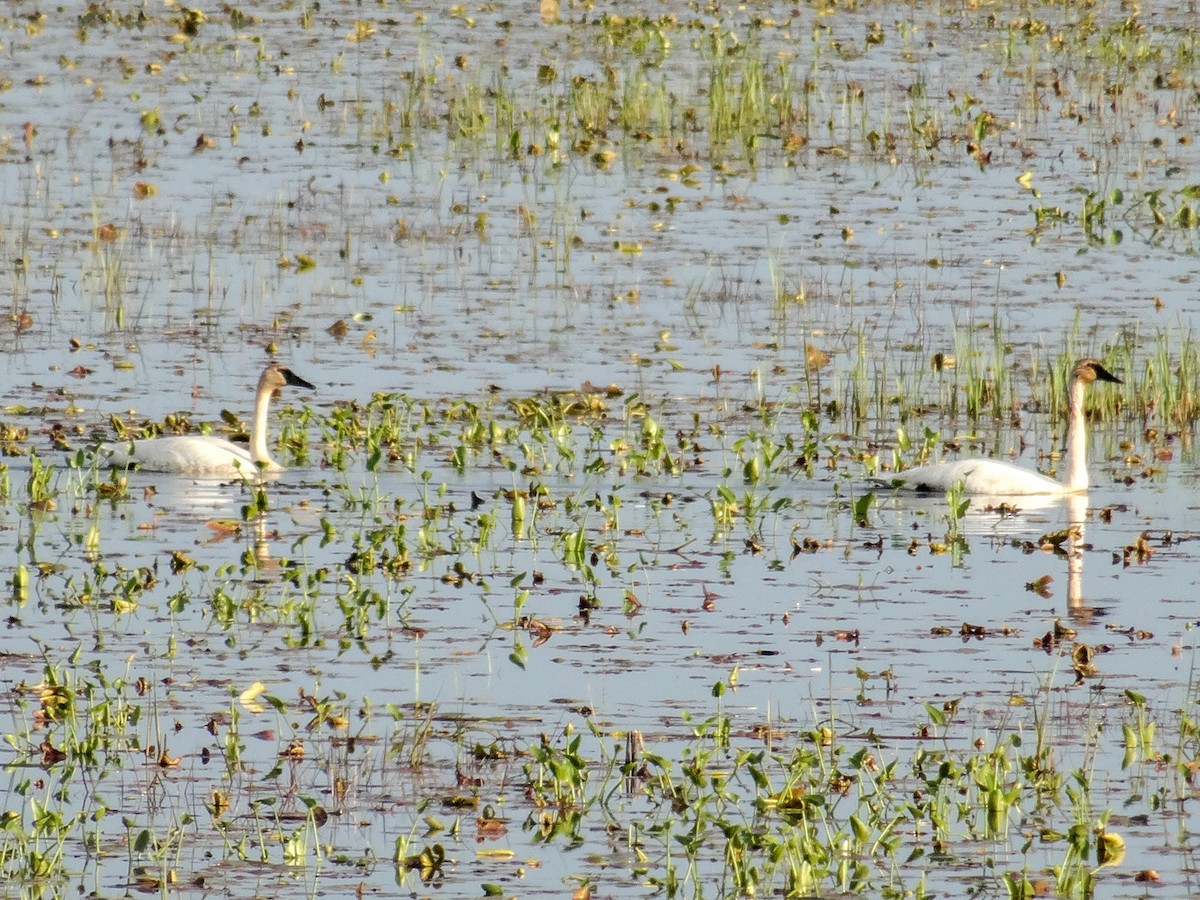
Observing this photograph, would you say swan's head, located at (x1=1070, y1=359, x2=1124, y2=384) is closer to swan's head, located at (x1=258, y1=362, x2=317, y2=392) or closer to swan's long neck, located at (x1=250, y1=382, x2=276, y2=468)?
swan's head, located at (x1=258, y1=362, x2=317, y2=392)

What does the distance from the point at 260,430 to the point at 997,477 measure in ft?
13.9

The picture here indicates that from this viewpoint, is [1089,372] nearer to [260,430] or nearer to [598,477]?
[598,477]

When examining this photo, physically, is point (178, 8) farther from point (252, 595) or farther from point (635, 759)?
point (635, 759)

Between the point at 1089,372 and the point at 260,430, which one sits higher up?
the point at 1089,372

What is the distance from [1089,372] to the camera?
1484 centimetres

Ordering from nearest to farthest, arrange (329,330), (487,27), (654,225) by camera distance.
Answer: (329,330) < (654,225) < (487,27)

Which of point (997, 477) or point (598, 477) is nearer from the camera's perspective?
point (997, 477)

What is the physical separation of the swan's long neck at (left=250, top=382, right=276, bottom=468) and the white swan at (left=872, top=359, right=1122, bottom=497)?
3.52 metres

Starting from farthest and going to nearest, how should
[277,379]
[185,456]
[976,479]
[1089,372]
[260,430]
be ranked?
[1089,372] < [277,379] < [260,430] < [185,456] < [976,479]

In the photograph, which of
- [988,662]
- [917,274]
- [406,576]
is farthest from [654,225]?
[988,662]

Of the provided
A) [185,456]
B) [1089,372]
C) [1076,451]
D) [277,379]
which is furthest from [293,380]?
[1089,372]

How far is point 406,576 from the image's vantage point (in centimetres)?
1136

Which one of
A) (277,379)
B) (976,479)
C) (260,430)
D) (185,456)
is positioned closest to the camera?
(976,479)

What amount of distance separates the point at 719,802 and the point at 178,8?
91.7 ft
